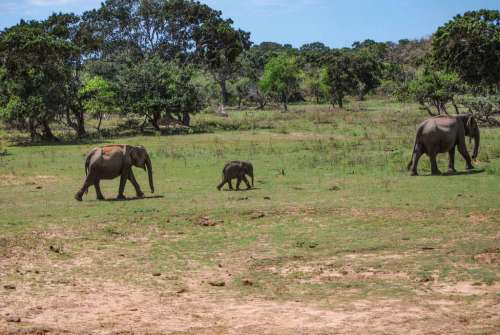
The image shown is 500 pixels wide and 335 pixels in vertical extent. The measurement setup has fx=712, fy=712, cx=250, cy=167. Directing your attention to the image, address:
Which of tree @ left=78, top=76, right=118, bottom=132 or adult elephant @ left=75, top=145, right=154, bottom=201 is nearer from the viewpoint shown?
adult elephant @ left=75, top=145, right=154, bottom=201

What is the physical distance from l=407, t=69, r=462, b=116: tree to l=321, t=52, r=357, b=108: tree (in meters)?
18.7

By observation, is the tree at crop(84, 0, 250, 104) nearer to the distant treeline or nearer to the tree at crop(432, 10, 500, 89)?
the distant treeline

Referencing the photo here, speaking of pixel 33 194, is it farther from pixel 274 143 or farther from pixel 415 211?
pixel 274 143

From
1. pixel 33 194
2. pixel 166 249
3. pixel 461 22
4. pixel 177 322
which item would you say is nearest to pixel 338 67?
pixel 461 22

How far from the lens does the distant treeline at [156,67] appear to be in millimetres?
42844

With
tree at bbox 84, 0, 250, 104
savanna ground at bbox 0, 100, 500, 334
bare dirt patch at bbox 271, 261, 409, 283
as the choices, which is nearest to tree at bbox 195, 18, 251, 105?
tree at bbox 84, 0, 250, 104

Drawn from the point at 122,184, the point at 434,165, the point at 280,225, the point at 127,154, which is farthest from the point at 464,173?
the point at 122,184

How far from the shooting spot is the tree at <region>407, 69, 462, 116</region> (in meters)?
49.3

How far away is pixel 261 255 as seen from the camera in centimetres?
1305

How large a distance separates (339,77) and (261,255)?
5897 centimetres

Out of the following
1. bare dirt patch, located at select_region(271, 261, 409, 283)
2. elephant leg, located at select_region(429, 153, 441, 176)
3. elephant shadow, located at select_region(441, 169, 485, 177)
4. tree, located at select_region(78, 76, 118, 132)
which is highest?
tree, located at select_region(78, 76, 118, 132)

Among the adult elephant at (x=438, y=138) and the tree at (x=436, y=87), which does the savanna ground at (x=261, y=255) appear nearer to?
the adult elephant at (x=438, y=138)

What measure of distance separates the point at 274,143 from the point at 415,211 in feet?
69.8

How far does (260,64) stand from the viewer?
104 meters
